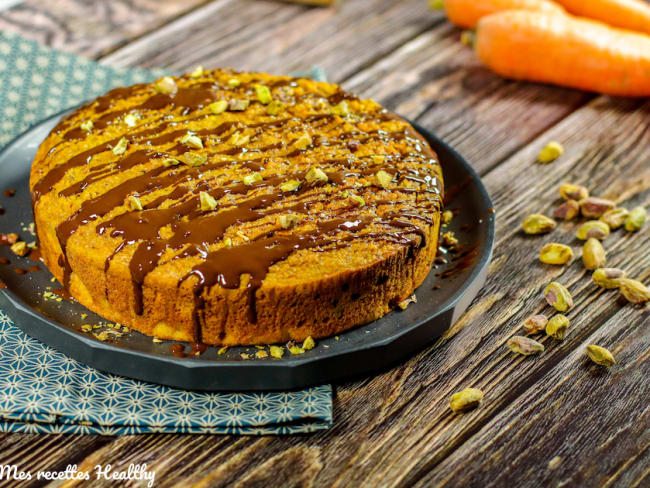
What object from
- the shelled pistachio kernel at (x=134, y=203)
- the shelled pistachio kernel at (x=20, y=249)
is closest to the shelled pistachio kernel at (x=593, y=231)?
the shelled pistachio kernel at (x=134, y=203)

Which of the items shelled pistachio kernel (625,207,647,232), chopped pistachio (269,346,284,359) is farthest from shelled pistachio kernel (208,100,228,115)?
shelled pistachio kernel (625,207,647,232)

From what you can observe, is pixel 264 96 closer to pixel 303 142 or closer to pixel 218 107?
pixel 218 107

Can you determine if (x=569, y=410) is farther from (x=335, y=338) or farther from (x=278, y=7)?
(x=278, y=7)

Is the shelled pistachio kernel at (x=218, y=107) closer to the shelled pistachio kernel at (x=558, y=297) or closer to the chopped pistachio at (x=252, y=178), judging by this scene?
the chopped pistachio at (x=252, y=178)

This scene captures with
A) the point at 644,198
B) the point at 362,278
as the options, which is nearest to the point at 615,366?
the point at 362,278

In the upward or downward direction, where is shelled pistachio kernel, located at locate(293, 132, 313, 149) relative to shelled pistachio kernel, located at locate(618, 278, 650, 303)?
upward

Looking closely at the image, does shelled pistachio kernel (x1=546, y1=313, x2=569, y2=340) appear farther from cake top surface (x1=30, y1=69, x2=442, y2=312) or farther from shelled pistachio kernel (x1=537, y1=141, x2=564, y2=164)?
shelled pistachio kernel (x1=537, y1=141, x2=564, y2=164)
